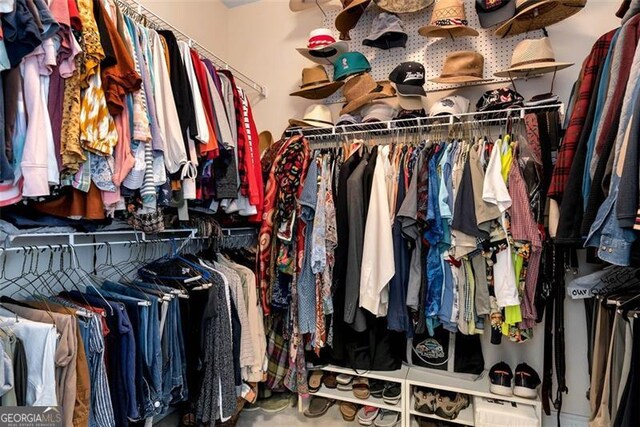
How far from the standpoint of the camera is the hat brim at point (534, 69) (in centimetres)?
171

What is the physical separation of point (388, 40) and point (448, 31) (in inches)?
14.5

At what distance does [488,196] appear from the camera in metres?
1.56

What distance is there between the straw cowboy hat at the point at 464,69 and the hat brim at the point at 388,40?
395 mm

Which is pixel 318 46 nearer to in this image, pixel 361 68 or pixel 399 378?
pixel 361 68

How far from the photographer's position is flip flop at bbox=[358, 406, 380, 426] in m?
1.93

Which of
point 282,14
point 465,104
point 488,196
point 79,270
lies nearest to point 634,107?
point 488,196

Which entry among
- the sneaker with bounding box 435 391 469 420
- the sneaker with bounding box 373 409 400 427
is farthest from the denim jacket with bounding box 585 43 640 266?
the sneaker with bounding box 373 409 400 427

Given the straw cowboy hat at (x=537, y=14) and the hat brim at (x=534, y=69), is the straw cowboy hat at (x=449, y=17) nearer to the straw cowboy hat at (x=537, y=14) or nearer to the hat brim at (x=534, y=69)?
the straw cowboy hat at (x=537, y=14)

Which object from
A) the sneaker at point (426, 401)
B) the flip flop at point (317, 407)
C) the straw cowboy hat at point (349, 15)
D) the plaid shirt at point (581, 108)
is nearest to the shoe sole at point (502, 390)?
the sneaker at point (426, 401)

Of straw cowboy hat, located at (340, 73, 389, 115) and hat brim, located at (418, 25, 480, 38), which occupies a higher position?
hat brim, located at (418, 25, 480, 38)

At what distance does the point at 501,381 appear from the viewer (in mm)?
1742

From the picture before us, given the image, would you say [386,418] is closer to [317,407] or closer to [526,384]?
[317,407]

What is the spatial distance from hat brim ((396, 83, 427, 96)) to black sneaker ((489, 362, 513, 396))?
4.95ft

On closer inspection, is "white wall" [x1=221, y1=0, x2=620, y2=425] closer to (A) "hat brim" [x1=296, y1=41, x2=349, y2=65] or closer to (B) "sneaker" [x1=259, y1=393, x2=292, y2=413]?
(A) "hat brim" [x1=296, y1=41, x2=349, y2=65]
